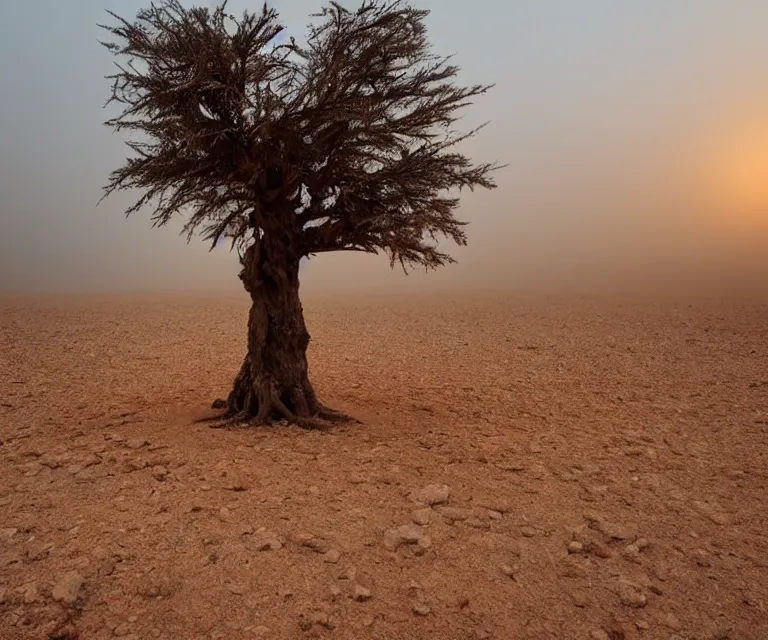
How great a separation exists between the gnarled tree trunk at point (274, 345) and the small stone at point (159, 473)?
7.66 feet

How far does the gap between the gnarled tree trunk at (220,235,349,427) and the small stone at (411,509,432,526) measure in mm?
3510

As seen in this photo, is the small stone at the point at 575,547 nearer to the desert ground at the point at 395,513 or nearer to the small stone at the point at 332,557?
the desert ground at the point at 395,513

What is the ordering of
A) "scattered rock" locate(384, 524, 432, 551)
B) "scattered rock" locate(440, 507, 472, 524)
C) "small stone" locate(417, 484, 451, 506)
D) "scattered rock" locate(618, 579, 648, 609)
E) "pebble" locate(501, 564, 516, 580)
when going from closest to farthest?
"scattered rock" locate(618, 579, 648, 609), "pebble" locate(501, 564, 516, 580), "scattered rock" locate(384, 524, 432, 551), "scattered rock" locate(440, 507, 472, 524), "small stone" locate(417, 484, 451, 506)

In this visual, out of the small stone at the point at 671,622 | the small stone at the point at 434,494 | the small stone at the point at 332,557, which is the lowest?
the small stone at the point at 671,622

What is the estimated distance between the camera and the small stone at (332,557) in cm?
498

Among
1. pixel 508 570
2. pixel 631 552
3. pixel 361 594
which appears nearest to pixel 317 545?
pixel 361 594

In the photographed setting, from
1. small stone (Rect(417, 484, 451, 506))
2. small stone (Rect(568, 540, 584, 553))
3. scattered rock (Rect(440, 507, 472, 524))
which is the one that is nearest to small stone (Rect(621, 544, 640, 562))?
small stone (Rect(568, 540, 584, 553))

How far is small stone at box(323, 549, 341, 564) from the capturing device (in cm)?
498

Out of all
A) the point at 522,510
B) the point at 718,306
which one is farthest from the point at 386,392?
the point at 718,306

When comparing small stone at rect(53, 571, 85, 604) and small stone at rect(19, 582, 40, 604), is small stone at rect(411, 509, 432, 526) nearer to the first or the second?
small stone at rect(53, 571, 85, 604)

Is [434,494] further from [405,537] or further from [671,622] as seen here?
[671,622]

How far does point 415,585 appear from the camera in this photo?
4.71 m

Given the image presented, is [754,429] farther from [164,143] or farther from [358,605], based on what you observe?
[164,143]

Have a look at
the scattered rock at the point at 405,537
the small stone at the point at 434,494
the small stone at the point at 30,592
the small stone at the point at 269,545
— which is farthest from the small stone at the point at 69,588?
the small stone at the point at 434,494
